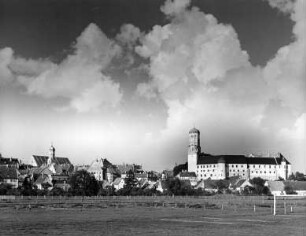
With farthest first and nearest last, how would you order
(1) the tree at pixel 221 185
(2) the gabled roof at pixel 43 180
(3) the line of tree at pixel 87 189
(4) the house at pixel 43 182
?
1. (1) the tree at pixel 221 185
2. (2) the gabled roof at pixel 43 180
3. (4) the house at pixel 43 182
4. (3) the line of tree at pixel 87 189

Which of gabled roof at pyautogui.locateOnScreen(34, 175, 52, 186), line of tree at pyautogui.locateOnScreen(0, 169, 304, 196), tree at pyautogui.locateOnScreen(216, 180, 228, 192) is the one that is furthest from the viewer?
tree at pyautogui.locateOnScreen(216, 180, 228, 192)

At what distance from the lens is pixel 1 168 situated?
173875 mm

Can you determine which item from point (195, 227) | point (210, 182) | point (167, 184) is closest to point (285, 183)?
point (210, 182)

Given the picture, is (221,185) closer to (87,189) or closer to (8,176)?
(8,176)

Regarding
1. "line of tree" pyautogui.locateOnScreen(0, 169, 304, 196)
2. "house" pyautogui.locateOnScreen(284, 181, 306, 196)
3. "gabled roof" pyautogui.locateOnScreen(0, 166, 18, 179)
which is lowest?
"line of tree" pyautogui.locateOnScreen(0, 169, 304, 196)

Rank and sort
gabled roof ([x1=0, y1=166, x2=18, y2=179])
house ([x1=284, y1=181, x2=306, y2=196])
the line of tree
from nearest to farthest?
the line of tree < gabled roof ([x1=0, y1=166, x2=18, y2=179]) < house ([x1=284, y1=181, x2=306, y2=196])

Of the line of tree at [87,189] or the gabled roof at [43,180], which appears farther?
the gabled roof at [43,180]

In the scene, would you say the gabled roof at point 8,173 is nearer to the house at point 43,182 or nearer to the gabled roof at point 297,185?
the house at point 43,182

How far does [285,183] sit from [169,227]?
496 feet

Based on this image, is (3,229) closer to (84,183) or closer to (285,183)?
(84,183)

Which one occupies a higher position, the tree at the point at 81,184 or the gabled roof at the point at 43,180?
the gabled roof at the point at 43,180

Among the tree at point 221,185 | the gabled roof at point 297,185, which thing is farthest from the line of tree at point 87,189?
the gabled roof at point 297,185

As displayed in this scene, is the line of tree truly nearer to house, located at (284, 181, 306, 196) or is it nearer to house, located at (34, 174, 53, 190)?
house, located at (34, 174, 53, 190)

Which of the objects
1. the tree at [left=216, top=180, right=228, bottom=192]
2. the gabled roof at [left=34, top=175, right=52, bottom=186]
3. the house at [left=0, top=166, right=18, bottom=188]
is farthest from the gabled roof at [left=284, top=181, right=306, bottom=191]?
the house at [left=0, top=166, right=18, bottom=188]
